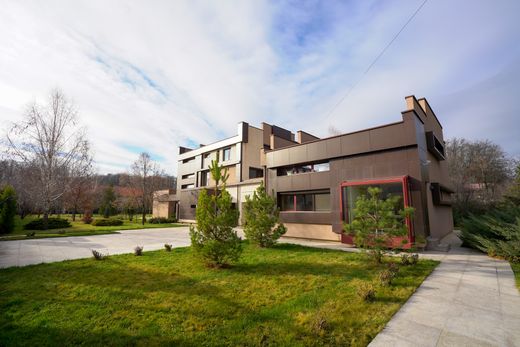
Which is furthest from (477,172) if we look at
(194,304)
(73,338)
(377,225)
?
(73,338)

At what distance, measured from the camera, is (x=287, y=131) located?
29.3m

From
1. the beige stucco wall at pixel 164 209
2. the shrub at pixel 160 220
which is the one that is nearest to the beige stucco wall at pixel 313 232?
the shrub at pixel 160 220

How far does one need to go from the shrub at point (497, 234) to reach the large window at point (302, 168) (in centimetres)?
750

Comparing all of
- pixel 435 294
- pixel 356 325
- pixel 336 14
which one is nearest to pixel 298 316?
pixel 356 325

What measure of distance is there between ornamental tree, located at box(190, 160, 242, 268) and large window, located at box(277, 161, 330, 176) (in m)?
8.93

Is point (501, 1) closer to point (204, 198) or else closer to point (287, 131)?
point (204, 198)

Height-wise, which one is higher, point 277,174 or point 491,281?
point 277,174

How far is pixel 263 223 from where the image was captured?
1159cm

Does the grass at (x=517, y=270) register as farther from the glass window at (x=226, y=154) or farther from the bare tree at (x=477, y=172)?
the glass window at (x=226, y=154)

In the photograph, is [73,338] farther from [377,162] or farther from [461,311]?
[377,162]

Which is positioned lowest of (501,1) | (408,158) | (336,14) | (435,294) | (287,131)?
(435,294)

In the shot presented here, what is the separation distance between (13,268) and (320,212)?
14081 millimetres

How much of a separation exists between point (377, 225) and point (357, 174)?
5.71m

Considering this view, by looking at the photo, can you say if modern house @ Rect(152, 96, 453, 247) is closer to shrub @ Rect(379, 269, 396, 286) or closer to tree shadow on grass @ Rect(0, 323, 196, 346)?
shrub @ Rect(379, 269, 396, 286)
